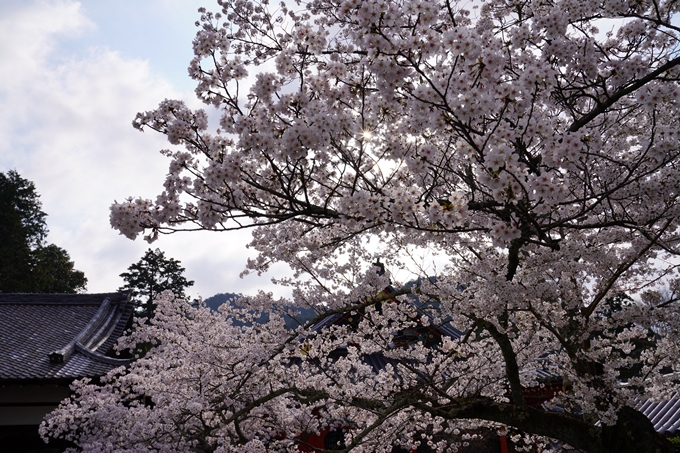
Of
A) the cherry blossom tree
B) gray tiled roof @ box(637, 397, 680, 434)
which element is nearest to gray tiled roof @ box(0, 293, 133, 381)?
the cherry blossom tree

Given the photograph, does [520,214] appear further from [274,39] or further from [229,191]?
[274,39]

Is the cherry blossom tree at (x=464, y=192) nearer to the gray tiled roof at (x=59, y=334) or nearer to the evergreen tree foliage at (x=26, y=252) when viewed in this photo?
the gray tiled roof at (x=59, y=334)

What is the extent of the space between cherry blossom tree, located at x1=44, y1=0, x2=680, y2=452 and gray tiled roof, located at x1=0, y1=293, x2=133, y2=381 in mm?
3632

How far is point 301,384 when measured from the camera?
27.6 feet

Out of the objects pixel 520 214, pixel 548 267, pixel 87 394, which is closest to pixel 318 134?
pixel 520 214

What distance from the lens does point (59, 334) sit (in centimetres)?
1327

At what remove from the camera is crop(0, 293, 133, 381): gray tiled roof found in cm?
1088

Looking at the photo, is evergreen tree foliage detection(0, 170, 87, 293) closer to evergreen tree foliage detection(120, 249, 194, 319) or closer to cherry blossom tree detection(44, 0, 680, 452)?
evergreen tree foliage detection(120, 249, 194, 319)

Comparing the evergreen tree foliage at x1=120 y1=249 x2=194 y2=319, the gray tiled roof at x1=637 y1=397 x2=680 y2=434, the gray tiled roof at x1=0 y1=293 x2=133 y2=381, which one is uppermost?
the evergreen tree foliage at x1=120 y1=249 x2=194 y2=319

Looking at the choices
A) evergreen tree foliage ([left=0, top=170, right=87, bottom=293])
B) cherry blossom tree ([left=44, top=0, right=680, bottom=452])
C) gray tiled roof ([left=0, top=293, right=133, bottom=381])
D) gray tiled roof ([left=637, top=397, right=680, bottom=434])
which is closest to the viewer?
cherry blossom tree ([left=44, top=0, right=680, bottom=452])

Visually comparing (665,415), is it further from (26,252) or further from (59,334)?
(26,252)

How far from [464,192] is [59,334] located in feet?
42.2

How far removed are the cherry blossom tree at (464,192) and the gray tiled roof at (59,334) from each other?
11.9ft

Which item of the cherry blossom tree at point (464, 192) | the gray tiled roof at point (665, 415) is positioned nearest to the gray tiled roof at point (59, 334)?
the cherry blossom tree at point (464, 192)
